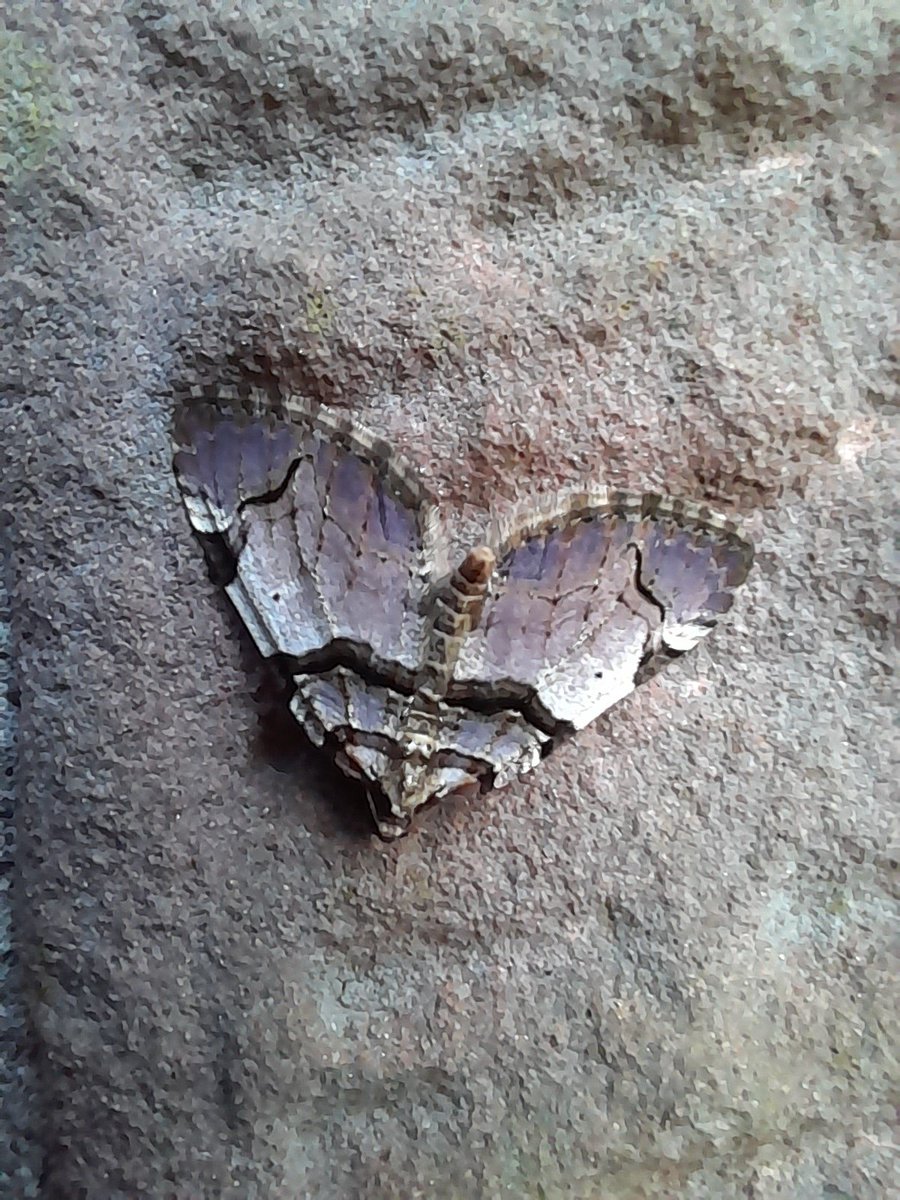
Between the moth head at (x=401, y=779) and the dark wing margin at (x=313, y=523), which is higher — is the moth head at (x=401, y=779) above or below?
below

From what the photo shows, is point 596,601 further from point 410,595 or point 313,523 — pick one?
point 313,523

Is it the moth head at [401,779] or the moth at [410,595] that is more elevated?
the moth at [410,595]

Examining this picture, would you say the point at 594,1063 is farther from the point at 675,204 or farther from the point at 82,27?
the point at 82,27

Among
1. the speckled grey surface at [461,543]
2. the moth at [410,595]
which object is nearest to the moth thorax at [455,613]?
the moth at [410,595]

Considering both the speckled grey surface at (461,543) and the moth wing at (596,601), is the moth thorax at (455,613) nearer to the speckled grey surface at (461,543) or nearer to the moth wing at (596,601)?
the moth wing at (596,601)

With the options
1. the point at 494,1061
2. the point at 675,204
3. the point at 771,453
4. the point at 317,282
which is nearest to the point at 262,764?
the point at 494,1061

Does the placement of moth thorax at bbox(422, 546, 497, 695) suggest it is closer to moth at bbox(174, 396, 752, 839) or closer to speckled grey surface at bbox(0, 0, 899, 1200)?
moth at bbox(174, 396, 752, 839)
